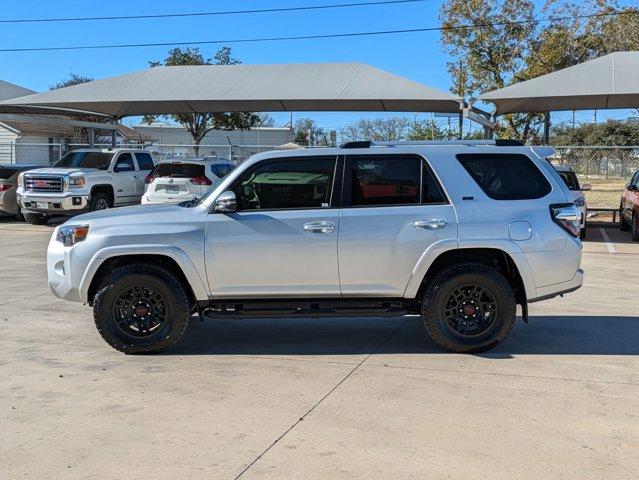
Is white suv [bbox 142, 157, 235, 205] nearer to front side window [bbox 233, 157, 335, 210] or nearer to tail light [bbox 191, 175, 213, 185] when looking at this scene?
tail light [bbox 191, 175, 213, 185]

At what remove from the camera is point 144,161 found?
19.7 meters

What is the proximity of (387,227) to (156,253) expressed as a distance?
6.83ft

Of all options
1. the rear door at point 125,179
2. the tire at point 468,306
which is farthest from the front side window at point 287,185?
the rear door at point 125,179

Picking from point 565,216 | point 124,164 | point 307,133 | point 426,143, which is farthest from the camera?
point 307,133

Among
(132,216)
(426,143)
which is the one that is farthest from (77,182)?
(426,143)

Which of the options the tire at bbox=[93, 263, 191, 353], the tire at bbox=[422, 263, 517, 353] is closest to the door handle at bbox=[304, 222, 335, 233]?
the tire at bbox=[422, 263, 517, 353]

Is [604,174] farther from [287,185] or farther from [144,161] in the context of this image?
[287,185]

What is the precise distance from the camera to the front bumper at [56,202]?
1694 cm

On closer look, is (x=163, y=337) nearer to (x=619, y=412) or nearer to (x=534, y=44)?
(x=619, y=412)

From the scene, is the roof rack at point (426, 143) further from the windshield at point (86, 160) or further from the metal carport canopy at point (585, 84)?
the windshield at point (86, 160)

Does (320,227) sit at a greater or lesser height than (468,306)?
greater

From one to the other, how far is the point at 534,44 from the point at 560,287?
30371mm

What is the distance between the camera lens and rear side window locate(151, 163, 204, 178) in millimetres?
15570

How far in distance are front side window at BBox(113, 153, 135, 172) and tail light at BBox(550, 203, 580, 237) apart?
14.4m
